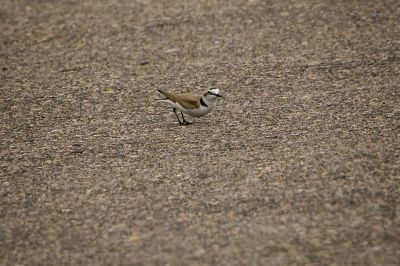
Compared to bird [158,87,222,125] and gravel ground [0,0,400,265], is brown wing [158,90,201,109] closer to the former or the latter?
bird [158,87,222,125]

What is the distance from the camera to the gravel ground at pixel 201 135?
4.82 m

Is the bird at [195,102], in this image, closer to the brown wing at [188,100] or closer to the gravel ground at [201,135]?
the brown wing at [188,100]

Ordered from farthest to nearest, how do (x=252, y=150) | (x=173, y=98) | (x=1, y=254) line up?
(x=173, y=98) → (x=252, y=150) → (x=1, y=254)

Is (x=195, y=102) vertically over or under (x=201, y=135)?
over

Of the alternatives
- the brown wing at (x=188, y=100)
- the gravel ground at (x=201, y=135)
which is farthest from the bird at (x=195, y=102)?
the gravel ground at (x=201, y=135)

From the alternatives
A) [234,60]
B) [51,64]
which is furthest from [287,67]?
[51,64]

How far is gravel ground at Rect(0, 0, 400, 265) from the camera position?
15.8 ft

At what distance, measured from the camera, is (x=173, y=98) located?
6.99 meters

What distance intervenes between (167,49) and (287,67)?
6.13 ft

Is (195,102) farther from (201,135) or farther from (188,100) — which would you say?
(201,135)

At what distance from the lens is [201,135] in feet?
22.6

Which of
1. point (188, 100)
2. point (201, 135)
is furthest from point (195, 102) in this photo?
point (201, 135)

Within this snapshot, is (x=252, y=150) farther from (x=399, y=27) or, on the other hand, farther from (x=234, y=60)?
(x=399, y=27)

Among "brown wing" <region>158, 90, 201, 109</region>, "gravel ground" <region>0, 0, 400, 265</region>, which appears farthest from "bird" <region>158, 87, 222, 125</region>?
"gravel ground" <region>0, 0, 400, 265</region>
